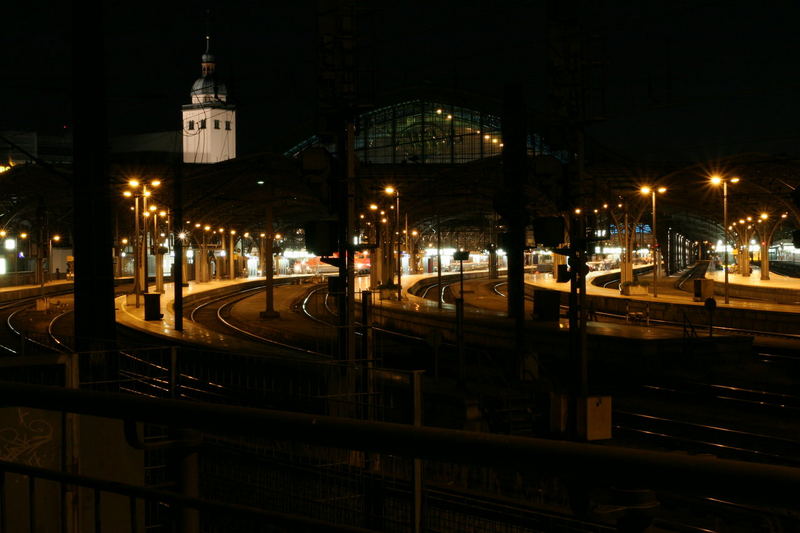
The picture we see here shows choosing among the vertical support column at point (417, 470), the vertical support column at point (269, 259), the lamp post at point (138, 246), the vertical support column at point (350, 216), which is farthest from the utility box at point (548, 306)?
the vertical support column at point (417, 470)

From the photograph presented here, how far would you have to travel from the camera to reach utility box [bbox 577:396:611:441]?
1325cm

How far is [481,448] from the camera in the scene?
1.98 m

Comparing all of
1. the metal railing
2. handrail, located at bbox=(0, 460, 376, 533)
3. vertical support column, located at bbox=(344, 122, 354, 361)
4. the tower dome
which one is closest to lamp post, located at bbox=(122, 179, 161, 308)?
vertical support column, located at bbox=(344, 122, 354, 361)

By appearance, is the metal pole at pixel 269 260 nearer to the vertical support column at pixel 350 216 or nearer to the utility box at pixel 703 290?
the utility box at pixel 703 290

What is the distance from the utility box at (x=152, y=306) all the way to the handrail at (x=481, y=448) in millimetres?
28868

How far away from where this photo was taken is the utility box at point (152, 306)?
1197 inches

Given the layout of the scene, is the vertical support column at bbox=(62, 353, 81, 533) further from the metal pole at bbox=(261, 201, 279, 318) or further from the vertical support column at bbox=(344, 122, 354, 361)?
the metal pole at bbox=(261, 201, 279, 318)

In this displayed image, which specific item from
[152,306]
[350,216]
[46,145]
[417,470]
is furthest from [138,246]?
[46,145]

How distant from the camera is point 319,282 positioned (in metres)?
62.4

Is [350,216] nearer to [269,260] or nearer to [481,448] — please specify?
[481,448]

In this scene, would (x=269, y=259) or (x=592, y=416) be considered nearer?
(x=592, y=416)

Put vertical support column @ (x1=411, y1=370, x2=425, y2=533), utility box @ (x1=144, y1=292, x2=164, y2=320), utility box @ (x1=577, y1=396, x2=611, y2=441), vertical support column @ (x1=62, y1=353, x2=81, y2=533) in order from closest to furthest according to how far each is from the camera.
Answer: vertical support column @ (x1=62, y1=353, x2=81, y2=533)
vertical support column @ (x1=411, y1=370, x2=425, y2=533)
utility box @ (x1=577, y1=396, x2=611, y2=441)
utility box @ (x1=144, y1=292, x2=164, y2=320)

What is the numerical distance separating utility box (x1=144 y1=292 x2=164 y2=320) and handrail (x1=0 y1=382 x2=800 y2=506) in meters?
28.9

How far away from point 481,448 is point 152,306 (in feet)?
99.0
